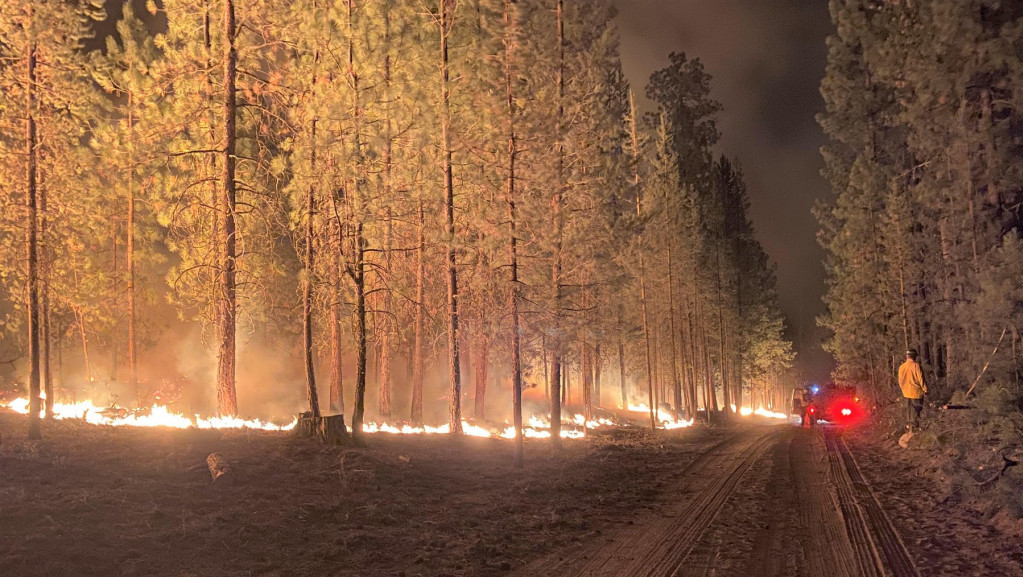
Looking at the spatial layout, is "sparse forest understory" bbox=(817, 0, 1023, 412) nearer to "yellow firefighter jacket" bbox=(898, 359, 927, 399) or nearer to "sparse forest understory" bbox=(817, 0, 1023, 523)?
"sparse forest understory" bbox=(817, 0, 1023, 523)

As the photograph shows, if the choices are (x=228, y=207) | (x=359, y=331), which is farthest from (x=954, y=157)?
(x=228, y=207)

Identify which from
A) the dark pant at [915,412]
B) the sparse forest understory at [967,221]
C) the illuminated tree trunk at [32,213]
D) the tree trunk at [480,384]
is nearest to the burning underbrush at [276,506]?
the illuminated tree trunk at [32,213]

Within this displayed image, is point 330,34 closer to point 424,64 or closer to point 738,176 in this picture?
point 424,64

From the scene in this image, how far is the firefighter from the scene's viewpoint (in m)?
17.8

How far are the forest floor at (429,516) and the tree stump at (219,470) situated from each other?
192 mm

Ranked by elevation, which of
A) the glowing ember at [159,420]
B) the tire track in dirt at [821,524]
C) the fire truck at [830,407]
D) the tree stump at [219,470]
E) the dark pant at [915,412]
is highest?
the glowing ember at [159,420]

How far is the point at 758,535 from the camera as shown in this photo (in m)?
9.45

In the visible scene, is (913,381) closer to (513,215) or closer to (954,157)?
(954,157)

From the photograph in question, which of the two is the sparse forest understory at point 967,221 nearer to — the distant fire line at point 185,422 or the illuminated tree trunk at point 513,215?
the illuminated tree trunk at point 513,215

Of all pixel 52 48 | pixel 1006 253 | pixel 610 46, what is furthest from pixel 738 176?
pixel 52 48

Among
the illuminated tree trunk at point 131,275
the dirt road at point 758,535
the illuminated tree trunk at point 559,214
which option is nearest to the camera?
the dirt road at point 758,535

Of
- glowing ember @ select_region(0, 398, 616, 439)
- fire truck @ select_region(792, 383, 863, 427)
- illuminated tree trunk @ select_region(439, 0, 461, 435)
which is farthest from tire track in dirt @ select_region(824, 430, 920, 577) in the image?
fire truck @ select_region(792, 383, 863, 427)

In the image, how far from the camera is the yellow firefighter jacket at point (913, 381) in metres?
17.8

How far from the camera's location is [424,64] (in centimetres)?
2059
